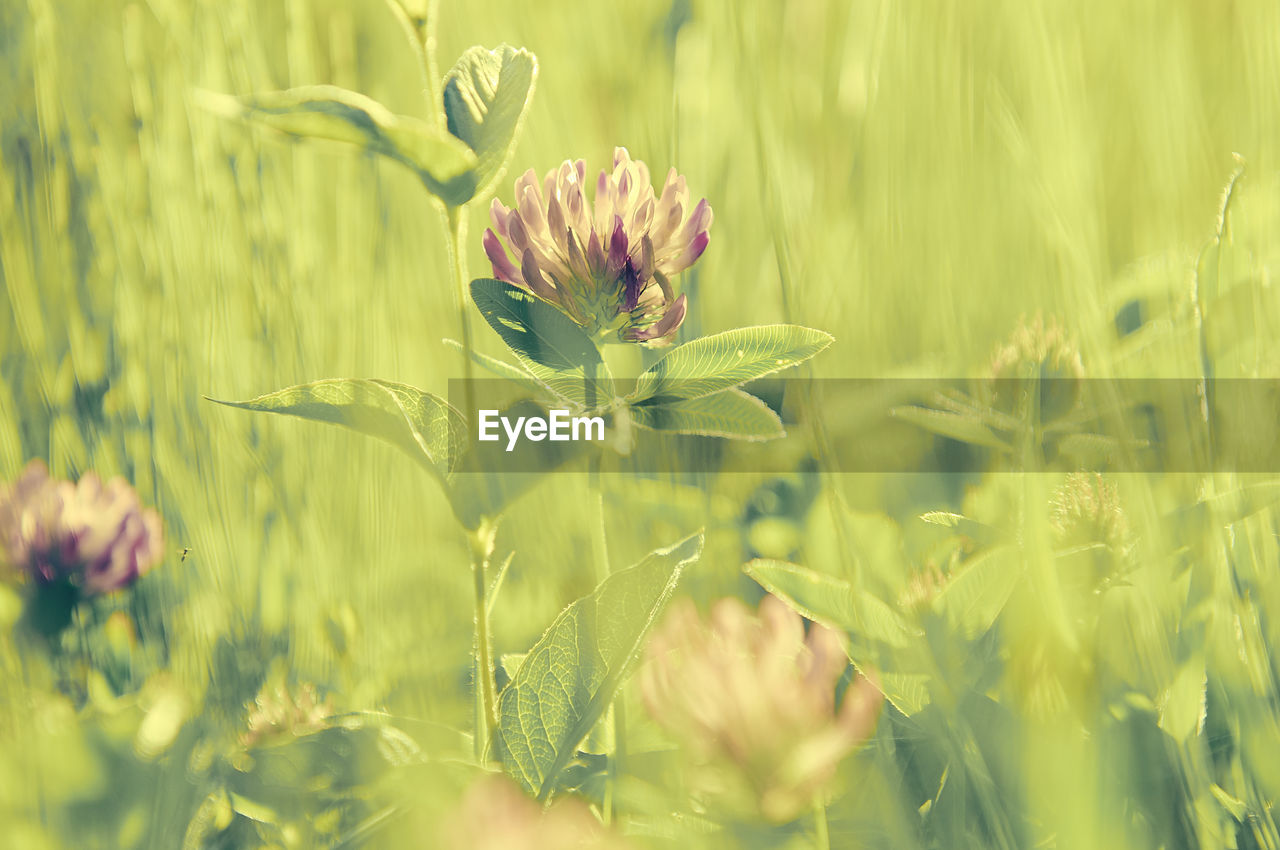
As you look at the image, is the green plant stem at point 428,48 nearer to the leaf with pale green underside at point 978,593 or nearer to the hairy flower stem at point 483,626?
the hairy flower stem at point 483,626

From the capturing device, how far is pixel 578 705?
273mm

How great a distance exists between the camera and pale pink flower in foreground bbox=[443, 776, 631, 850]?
0.26m

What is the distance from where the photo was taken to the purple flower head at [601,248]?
0.29m

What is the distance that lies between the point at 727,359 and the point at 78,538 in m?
0.38

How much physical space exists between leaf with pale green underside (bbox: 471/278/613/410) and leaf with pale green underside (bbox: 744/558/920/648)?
0.08 metres

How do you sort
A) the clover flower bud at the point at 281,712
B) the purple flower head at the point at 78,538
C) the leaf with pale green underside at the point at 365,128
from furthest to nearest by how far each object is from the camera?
1. the purple flower head at the point at 78,538
2. the clover flower bud at the point at 281,712
3. the leaf with pale green underside at the point at 365,128

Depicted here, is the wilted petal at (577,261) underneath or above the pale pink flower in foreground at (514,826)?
above

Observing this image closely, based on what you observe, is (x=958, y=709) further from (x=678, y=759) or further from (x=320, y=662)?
(x=320, y=662)

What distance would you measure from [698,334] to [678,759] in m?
0.23

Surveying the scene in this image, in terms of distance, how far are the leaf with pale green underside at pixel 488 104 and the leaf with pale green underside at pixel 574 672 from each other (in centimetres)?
13

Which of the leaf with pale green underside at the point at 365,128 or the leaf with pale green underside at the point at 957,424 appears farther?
the leaf with pale green underside at the point at 957,424

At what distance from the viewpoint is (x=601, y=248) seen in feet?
0.96

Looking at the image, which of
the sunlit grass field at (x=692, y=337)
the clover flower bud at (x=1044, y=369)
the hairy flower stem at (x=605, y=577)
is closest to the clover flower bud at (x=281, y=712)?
the sunlit grass field at (x=692, y=337)

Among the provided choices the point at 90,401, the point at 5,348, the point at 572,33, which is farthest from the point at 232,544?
the point at 572,33
